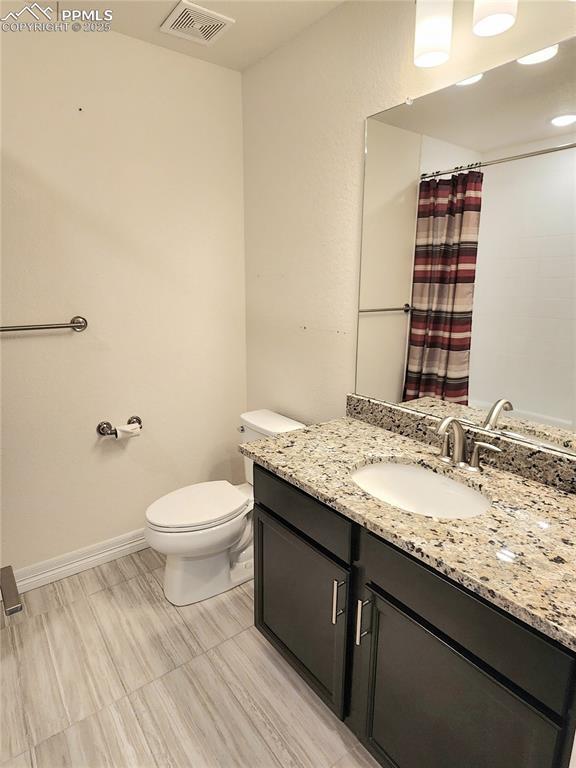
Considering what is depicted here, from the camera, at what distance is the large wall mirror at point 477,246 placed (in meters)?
1.30

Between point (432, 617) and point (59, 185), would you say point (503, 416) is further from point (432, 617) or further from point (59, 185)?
point (59, 185)

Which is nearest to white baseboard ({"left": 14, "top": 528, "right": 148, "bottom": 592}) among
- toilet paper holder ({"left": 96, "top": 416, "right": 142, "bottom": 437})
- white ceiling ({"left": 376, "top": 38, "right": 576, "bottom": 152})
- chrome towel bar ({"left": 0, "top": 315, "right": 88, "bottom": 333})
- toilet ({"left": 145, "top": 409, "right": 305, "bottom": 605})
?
toilet ({"left": 145, "top": 409, "right": 305, "bottom": 605})

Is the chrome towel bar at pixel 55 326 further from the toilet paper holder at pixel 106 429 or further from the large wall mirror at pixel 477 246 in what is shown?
the large wall mirror at pixel 477 246

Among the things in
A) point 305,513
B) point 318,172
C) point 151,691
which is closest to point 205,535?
point 151,691

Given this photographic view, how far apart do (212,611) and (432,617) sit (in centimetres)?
124

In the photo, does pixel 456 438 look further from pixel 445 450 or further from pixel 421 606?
pixel 421 606

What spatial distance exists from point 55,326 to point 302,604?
1.50m

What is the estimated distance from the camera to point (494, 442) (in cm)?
143

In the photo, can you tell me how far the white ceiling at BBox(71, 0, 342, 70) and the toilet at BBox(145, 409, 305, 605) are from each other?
169 centimetres

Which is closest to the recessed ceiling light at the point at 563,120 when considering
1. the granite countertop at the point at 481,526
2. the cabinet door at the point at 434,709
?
the granite countertop at the point at 481,526

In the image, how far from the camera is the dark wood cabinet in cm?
87

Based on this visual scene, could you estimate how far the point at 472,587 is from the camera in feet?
2.98

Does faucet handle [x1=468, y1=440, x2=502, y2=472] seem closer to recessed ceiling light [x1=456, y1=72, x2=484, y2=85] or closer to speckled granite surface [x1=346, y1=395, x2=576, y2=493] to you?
speckled granite surface [x1=346, y1=395, x2=576, y2=493]

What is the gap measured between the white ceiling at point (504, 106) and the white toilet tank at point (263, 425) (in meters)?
1.31
